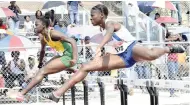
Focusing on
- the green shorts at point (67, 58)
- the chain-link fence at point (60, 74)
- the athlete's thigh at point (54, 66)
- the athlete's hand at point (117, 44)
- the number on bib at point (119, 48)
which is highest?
the athlete's hand at point (117, 44)

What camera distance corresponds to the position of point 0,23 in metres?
14.1

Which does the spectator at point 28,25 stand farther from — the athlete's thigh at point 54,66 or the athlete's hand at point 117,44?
the athlete's hand at point 117,44

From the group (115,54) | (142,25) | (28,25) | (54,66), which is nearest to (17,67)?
(28,25)

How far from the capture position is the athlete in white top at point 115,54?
311 inches

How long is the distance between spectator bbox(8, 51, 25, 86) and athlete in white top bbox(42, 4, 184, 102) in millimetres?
5487

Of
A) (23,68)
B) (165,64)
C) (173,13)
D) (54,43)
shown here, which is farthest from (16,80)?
(173,13)

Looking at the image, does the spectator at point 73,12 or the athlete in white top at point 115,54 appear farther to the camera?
the spectator at point 73,12

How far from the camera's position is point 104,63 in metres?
7.96

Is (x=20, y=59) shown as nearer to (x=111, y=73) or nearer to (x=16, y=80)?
(x=16, y=80)

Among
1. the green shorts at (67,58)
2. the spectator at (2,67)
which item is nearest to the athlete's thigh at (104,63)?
the green shorts at (67,58)

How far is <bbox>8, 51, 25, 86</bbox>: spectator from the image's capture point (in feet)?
43.9

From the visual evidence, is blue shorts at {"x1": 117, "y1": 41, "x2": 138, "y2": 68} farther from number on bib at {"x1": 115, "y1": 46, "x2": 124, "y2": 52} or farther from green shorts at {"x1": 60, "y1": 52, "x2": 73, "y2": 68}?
green shorts at {"x1": 60, "y1": 52, "x2": 73, "y2": 68}

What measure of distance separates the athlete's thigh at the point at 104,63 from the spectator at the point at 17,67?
5.66 meters

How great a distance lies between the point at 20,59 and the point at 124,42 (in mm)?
5816
